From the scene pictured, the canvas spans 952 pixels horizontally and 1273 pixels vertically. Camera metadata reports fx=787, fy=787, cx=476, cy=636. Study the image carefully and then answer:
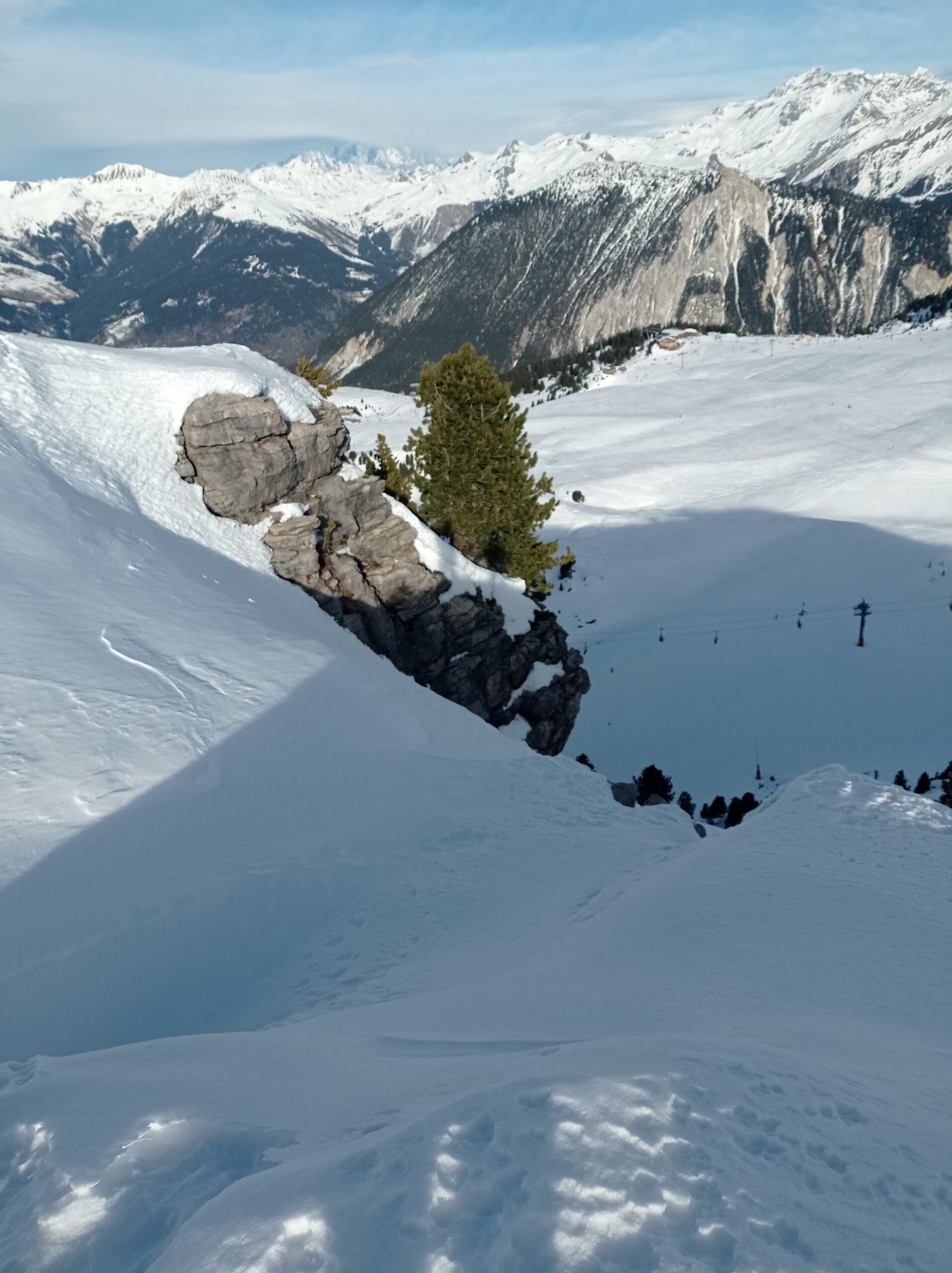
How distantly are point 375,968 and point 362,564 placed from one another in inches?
652

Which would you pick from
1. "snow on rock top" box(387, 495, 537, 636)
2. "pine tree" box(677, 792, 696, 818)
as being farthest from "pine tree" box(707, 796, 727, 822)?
"snow on rock top" box(387, 495, 537, 636)

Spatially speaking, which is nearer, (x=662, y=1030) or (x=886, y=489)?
(x=662, y=1030)

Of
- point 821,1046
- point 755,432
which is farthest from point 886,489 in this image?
point 821,1046

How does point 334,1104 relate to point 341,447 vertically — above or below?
below

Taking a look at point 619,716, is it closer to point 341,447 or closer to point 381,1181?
point 341,447

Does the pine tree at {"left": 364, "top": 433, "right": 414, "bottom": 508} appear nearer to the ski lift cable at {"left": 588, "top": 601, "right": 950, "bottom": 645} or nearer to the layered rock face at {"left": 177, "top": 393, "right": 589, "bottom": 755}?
the layered rock face at {"left": 177, "top": 393, "right": 589, "bottom": 755}

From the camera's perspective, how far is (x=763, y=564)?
174ft

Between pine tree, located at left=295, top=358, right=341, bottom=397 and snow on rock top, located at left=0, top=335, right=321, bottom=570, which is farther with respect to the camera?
pine tree, located at left=295, top=358, right=341, bottom=397

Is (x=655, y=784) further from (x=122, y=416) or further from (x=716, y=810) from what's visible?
(x=122, y=416)

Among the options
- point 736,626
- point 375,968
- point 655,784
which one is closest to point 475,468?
point 655,784

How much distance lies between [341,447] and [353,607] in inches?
224

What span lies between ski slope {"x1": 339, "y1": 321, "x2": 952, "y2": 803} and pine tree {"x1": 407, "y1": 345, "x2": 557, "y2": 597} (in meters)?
9.93

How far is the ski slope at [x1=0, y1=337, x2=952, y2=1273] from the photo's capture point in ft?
10.4

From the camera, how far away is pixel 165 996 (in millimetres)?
8125
